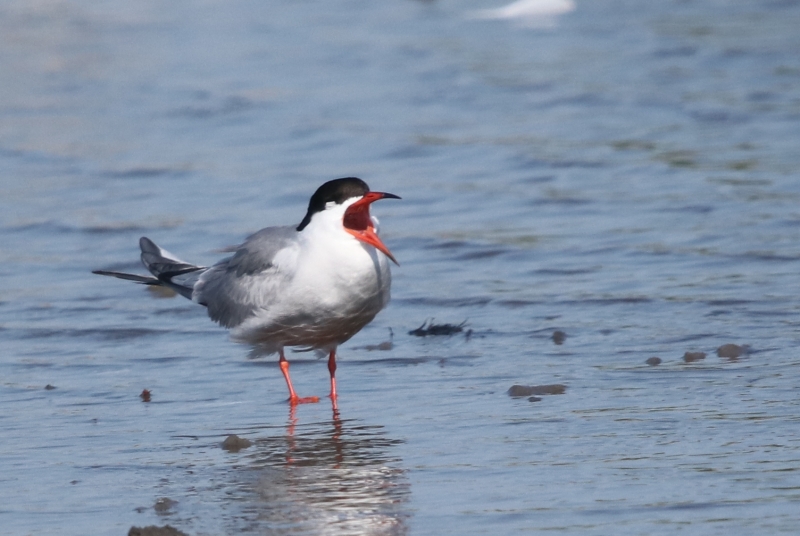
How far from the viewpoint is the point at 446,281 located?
25.7 ft

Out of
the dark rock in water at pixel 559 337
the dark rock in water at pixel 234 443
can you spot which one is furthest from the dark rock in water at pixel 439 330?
the dark rock in water at pixel 234 443

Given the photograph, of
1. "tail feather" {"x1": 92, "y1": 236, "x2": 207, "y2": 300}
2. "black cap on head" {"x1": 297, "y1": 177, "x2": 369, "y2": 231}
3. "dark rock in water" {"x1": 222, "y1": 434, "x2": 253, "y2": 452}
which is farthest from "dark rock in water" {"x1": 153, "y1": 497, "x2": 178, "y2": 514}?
"tail feather" {"x1": 92, "y1": 236, "x2": 207, "y2": 300}

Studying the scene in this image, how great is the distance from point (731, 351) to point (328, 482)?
217cm

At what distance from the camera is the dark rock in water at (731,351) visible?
18.6ft

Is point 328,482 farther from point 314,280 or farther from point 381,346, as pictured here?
point 381,346

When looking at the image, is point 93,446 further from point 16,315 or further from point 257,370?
point 16,315

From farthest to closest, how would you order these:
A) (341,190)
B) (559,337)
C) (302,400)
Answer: (559,337) < (302,400) < (341,190)

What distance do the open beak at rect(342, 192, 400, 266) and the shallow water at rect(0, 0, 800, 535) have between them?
66 cm

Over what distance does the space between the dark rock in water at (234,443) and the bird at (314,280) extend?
0.68 metres

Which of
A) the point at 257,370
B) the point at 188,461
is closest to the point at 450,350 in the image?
the point at 257,370

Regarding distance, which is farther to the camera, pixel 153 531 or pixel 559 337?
pixel 559 337

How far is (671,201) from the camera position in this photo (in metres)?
9.09

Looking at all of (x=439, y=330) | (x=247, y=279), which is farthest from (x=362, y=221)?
(x=439, y=330)

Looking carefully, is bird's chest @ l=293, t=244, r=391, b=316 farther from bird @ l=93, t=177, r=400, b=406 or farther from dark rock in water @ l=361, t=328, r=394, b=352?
dark rock in water @ l=361, t=328, r=394, b=352
